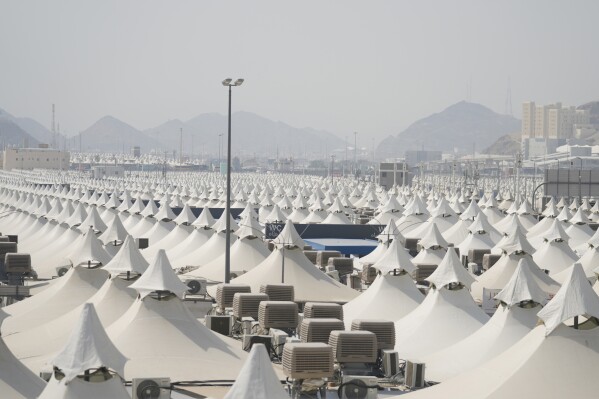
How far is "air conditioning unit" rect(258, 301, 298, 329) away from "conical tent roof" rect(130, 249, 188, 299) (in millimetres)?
4113

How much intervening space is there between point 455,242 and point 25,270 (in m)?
30.8

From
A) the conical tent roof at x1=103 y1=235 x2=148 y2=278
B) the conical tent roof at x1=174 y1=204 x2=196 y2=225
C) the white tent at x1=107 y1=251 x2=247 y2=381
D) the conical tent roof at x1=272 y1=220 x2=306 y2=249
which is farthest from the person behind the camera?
the conical tent roof at x1=174 y1=204 x2=196 y2=225

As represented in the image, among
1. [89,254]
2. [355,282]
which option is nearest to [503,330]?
[89,254]

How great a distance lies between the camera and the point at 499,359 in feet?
83.5

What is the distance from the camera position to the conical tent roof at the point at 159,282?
32.1m

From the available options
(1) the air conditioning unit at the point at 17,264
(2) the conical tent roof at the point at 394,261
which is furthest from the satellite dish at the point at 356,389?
(1) the air conditioning unit at the point at 17,264

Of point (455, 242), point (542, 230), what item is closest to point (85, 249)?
point (455, 242)

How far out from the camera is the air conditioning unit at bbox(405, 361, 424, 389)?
3048cm

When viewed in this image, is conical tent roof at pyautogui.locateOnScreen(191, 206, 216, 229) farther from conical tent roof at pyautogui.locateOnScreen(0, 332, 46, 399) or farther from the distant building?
the distant building

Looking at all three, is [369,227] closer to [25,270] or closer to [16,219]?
[16,219]

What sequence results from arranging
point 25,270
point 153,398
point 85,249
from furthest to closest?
point 25,270 < point 85,249 < point 153,398

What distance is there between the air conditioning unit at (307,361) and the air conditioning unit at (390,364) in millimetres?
2951

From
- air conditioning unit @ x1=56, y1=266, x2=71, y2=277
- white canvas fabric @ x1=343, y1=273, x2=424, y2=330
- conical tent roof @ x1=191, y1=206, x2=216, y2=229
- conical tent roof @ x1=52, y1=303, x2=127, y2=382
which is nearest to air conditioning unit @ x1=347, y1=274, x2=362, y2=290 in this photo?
white canvas fabric @ x1=343, y1=273, x2=424, y2=330

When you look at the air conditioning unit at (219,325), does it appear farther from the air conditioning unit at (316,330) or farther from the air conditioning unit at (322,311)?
the air conditioning unit at (316,330)
